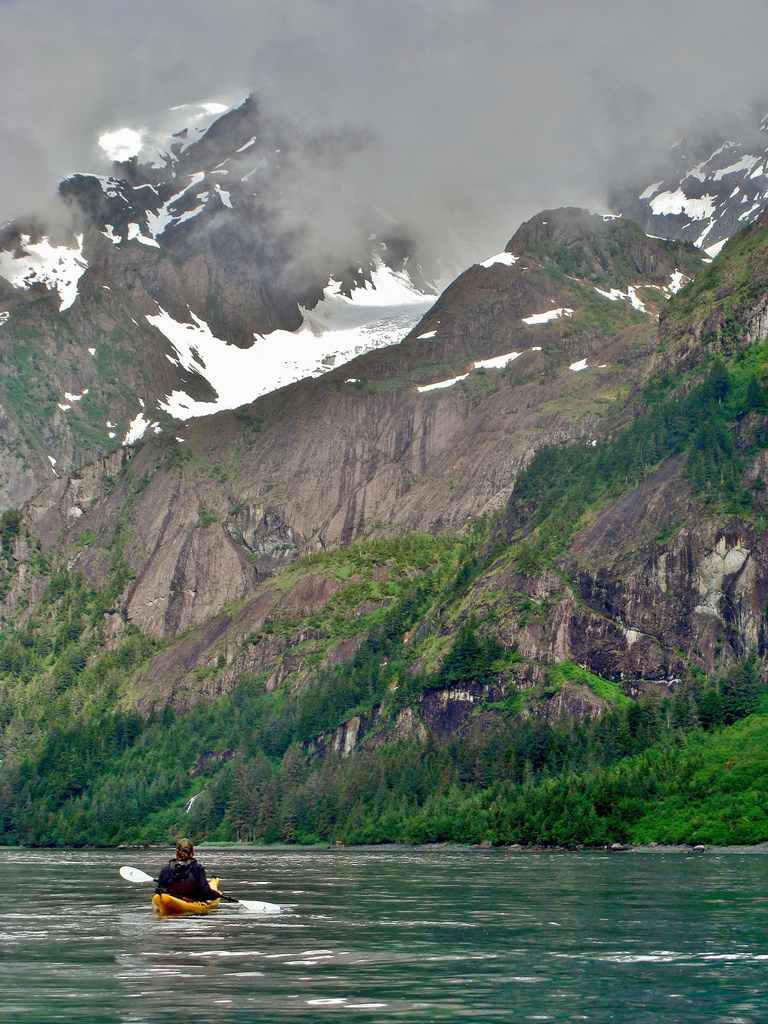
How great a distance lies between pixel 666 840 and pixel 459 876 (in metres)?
55.3

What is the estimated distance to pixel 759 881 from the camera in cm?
11862

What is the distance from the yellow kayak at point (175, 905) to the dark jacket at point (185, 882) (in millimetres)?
275

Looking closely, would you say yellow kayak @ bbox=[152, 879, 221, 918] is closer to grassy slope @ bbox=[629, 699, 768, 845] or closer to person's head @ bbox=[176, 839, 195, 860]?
person's head @ bbox=[176, 839, 195, 860]

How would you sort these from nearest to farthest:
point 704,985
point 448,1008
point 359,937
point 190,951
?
point 448,1008, point 704,985, point 190,951, point 359,937

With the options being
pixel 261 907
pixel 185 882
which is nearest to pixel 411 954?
pixel 185 882

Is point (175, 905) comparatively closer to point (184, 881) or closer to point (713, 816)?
point (184, 881)

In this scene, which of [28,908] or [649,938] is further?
[28,908]

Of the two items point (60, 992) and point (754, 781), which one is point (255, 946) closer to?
point (60, 992)

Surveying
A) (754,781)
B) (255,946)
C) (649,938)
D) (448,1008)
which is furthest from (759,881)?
(754,781)

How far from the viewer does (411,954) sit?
2844 inches

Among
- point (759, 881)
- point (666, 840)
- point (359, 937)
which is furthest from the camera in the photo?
point (666, 840)

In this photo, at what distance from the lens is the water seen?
56250mm

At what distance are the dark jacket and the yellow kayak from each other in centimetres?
27

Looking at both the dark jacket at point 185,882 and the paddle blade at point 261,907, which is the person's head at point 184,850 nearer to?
the dark jacket at point 185,882
